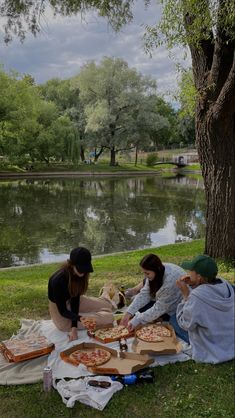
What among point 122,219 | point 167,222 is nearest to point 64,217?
point 122,219

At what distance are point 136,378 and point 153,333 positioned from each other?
0.71 m

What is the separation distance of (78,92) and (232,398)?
137 feet

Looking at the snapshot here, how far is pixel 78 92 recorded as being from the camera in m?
42.4

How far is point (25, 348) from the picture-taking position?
3.60 metres

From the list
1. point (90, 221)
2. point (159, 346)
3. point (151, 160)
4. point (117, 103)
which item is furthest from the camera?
point (151, 160)

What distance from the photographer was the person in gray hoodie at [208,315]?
140 inches

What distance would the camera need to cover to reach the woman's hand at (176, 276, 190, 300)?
3916mm

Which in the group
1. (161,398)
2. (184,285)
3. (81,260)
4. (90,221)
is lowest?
(90,221)

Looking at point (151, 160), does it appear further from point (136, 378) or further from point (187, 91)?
point (136, 378)

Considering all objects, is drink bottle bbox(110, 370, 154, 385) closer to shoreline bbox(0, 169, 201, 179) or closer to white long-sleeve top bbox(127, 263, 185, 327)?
white long-sleeve top bbox(127, 263, 185, 327)

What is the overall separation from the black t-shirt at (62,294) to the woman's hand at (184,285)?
0.99m

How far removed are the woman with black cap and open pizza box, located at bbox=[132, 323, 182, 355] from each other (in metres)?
0.53

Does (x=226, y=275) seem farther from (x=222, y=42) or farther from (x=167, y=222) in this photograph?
(x=167, y=222)

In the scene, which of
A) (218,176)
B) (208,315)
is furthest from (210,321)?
(218,176)
